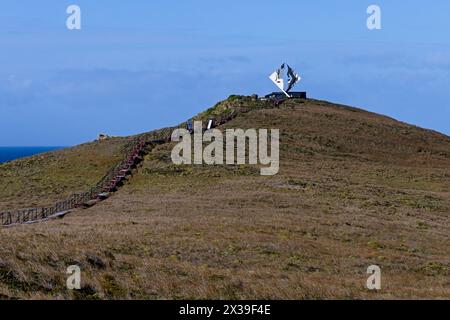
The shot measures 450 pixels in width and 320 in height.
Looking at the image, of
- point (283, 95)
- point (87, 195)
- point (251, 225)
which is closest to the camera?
point (251, 225)

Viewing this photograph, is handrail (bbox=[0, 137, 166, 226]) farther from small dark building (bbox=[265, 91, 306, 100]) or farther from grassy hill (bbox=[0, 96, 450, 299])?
small dark building (bbox=[265, 91, 306, 100])

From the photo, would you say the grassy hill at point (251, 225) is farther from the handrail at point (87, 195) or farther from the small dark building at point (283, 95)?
the small dark building at point (283, 95)

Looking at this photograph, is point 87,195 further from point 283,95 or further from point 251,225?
point 283,95

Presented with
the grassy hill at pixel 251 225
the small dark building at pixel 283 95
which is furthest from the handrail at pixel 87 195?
the small dark building at pixel 283 95

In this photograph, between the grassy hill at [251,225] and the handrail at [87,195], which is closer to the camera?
the grassy hill at [251,225]

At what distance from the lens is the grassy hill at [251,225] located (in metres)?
18.3

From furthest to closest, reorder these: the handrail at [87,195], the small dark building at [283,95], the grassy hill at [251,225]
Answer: the small dark building at [283,95]
the handrail at [87,195]
the grassy hill at [251,225]

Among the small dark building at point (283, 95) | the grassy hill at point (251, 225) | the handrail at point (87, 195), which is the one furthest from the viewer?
the small dark building at point (283, 95)

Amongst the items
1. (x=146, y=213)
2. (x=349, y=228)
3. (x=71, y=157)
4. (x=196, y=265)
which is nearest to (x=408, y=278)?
(x=196, y=265)

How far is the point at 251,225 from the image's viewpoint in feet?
106

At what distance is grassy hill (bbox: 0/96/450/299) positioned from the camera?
1833cm

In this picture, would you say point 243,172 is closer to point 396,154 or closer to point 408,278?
point 396,154

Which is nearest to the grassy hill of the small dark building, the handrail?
the handrail

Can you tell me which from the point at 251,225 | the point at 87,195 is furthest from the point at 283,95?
the point at 251,225
